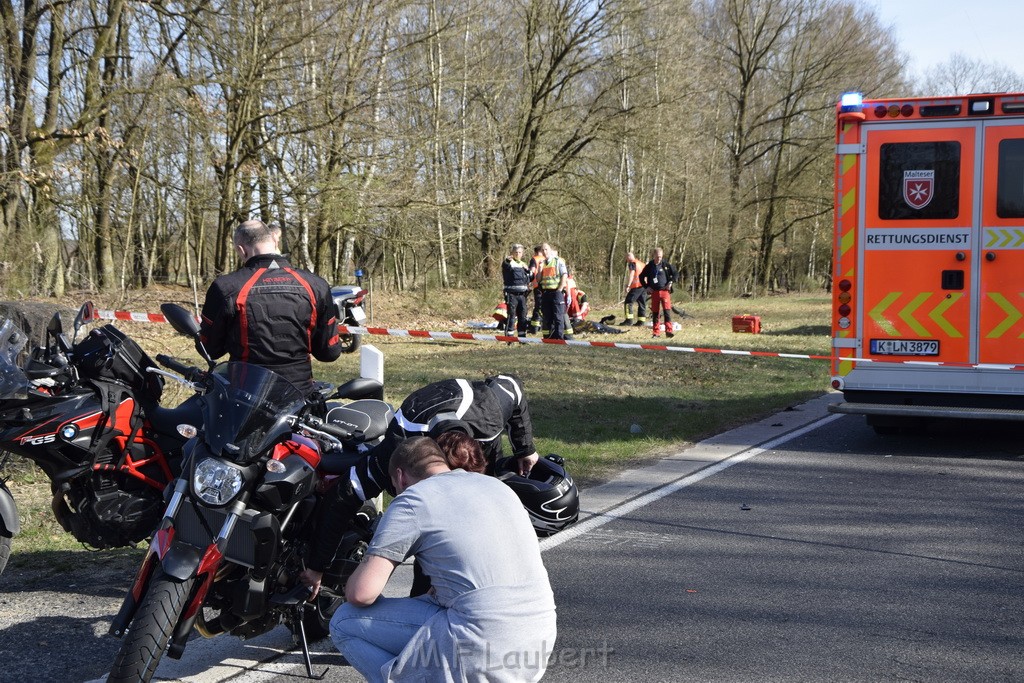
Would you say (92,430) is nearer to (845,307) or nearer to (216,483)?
(216,483)

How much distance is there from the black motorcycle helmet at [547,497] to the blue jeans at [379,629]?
4.09ft

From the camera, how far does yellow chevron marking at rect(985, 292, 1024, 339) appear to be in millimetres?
8891

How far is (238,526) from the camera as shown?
3.67 meters

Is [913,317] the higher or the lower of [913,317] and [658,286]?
the lower

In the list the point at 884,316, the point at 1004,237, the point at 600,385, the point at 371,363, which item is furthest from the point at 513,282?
the point at 371,363

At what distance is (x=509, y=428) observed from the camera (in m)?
4.81

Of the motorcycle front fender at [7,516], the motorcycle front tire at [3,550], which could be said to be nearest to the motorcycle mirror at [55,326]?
the motorcycle front fender at [7,516]

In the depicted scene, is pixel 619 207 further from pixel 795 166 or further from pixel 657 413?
pixel 657 413

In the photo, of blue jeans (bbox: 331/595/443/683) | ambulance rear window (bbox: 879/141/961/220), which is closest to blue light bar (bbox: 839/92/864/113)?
ambulance rear window (bbox: 879/141/961/220)

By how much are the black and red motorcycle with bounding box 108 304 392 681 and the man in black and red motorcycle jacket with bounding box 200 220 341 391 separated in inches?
33.2

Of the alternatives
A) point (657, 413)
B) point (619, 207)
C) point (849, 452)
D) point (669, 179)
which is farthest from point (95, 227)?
point (669, 179)

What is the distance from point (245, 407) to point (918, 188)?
716 centimetres

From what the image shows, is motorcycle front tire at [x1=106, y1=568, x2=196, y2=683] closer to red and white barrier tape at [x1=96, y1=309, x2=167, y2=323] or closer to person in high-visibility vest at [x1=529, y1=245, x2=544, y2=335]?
red and white barrier tape at [x1=96, y1=309, x2=167, y2=323]

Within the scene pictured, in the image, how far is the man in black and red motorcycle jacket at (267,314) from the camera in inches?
197
